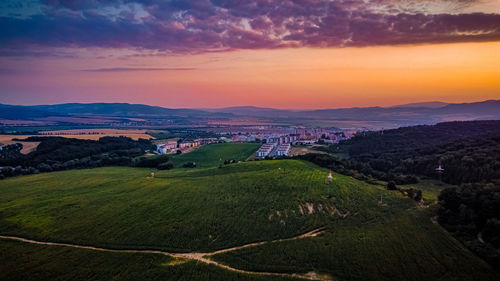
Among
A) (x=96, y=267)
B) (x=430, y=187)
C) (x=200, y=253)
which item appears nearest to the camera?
(x=96, y=267)

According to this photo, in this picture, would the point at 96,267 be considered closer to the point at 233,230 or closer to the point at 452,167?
the point at 233,230

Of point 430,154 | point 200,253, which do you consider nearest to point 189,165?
point 200,253

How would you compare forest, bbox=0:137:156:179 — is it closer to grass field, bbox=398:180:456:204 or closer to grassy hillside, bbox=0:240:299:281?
grassy hillside, bbox=0:240:299:281

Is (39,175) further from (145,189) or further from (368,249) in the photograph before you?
(368,249)

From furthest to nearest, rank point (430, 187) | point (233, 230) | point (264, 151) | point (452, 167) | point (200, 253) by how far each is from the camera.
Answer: point (264, 151) → point (452, 167) → point (430, 187) → point (233, 230) → point (200, 253)

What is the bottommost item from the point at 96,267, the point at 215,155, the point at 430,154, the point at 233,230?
the point at 96,267

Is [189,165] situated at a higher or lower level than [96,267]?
higher
